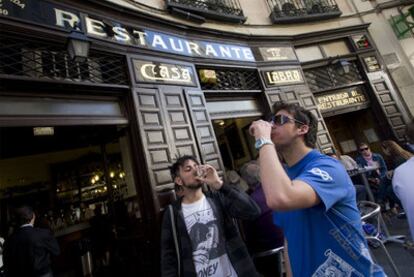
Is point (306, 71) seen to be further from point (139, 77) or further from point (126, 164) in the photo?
point (126, 164)

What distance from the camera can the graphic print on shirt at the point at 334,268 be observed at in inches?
57.1

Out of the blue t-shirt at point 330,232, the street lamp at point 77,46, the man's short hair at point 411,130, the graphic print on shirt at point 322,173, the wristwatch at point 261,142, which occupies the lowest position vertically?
the blue t-shirt at point 330,232

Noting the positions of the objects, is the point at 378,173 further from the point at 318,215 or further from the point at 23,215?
the point at 23,215

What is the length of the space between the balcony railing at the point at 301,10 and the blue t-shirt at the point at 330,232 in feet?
28.3

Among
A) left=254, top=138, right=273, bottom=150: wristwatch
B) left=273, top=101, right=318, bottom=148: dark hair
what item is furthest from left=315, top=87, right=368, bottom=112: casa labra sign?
left=254, top=138, right=273, bottom=150: wristwatch

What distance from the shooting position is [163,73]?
19.2ft

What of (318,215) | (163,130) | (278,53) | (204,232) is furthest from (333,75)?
(318,215)

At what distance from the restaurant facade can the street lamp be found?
30 millimetres

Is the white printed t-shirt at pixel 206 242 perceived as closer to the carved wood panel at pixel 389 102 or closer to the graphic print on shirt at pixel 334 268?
the graphic print on shirt at pixel 334 268

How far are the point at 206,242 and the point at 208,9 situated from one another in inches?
273

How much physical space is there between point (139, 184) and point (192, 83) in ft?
8.46

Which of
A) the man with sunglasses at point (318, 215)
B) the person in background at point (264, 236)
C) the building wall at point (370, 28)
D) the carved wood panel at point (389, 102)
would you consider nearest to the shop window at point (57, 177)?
the person in background at point (264, 236)

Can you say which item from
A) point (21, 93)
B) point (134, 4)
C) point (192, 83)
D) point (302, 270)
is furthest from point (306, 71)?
point (302, 270)

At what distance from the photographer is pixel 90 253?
6699 mm
